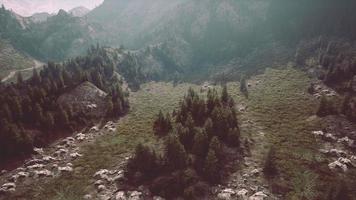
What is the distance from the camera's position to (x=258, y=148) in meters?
62.2

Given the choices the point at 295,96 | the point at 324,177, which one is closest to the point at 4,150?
the point at 324,177

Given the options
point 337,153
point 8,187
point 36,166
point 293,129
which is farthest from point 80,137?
point 337,153

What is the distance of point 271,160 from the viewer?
5291cm

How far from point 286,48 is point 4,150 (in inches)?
5669

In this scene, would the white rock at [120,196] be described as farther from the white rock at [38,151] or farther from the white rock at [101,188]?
the white rock at [38,151]

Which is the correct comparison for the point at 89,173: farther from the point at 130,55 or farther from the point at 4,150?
the point at 130,55

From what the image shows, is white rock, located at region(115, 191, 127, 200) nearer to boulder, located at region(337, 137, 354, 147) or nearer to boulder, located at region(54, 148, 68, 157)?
boulder, located at region(54, 148, 68, 157)

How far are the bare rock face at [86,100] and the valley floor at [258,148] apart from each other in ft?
28.7

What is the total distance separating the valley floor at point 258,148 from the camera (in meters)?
49.0

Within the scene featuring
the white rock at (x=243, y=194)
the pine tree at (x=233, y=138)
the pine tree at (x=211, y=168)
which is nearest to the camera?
the white rock at (x=243, y=194)

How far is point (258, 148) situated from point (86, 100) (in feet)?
180

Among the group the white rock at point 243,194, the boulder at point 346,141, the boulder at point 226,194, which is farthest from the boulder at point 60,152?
the boulder at point 346,141

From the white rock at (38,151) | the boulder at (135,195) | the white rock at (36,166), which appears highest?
the white rock at (38,151)

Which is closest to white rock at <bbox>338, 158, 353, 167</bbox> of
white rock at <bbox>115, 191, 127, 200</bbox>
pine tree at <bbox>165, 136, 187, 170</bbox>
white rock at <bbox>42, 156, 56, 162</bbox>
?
pine tree at <bbox>165, 136, 187, 170</bbox>
